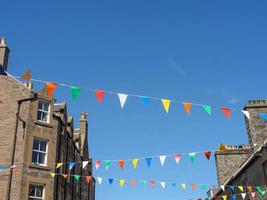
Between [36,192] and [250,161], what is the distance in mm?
12787

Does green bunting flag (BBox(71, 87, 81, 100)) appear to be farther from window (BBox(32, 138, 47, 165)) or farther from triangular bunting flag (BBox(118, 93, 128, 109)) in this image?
window (BBox(32, 138, 47, 165))

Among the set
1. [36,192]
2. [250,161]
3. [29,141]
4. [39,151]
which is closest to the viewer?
[250,161]

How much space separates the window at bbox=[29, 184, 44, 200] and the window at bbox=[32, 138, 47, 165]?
1471 mm

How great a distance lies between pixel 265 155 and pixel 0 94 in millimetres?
16878

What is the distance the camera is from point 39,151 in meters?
26.3

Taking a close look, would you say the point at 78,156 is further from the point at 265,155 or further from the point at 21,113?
the point at 265,155

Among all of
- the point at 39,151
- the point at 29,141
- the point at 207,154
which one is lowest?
the point at 207,154

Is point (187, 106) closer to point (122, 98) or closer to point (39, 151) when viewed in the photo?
point (122, 98)

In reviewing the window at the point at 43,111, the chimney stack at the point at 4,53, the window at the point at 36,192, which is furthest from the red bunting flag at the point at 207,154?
the chimney stack at the point at 4,53

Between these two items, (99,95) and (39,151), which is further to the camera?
(39,151)

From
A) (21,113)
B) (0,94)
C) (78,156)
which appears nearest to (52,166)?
(21,113)

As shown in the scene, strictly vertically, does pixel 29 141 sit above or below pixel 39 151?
above

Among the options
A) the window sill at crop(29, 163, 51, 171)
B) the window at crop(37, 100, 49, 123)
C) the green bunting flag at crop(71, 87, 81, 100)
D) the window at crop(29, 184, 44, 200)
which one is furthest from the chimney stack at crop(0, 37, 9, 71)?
the green bunting flag at crop(71, 87, 81, 100)

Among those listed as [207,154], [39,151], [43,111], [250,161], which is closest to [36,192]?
[39,151]
